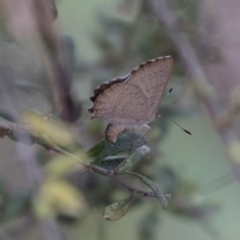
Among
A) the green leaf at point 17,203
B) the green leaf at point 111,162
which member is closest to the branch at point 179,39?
the green leaf at point 17,203

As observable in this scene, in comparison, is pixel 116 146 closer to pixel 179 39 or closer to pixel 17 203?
pixel 17 203

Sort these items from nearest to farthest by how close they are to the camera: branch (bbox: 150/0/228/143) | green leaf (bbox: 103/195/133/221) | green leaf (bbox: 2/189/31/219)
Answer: green leaf (bbox: 103/195/133/221) → green leaf (bbox: 2/189/31/219) → branch (bbox: 150/0/228/143)

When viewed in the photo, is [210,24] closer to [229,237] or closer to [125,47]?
[125,47]

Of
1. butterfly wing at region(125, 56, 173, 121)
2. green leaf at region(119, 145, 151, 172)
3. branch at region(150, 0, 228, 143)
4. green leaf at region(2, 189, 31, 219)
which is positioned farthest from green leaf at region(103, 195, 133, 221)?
branch at region(150, 0, 228, 143)

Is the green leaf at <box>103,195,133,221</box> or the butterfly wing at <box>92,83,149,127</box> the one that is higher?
the butterfly wing at <box>92,83,149,127</box>

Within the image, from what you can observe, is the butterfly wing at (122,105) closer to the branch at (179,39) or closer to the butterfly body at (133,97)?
the butterfly body at (133,97)

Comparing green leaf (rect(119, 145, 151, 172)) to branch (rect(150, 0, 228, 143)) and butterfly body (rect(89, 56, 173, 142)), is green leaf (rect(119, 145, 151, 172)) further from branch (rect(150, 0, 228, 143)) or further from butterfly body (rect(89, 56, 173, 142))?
branch (rect(150, 0, 228, 143))

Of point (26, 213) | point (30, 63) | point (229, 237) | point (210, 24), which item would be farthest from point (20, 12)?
point (229, 237)

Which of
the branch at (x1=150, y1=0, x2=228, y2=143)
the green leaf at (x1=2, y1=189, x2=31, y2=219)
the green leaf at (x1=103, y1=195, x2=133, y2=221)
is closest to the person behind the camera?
the green leaf at (x1=103, y1=195, x2=133, y2=221)

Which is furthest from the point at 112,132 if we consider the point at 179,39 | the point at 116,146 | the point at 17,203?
the point at 179,39
